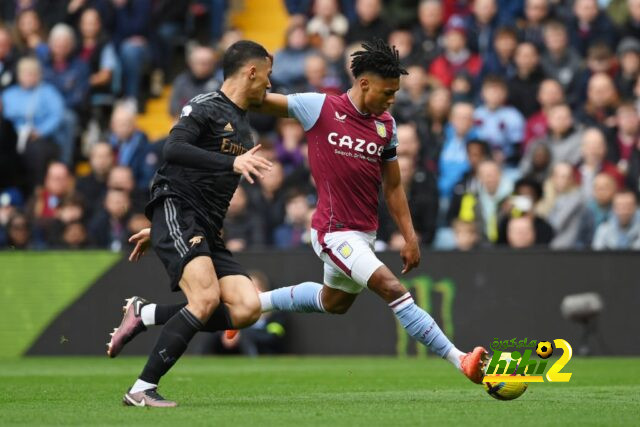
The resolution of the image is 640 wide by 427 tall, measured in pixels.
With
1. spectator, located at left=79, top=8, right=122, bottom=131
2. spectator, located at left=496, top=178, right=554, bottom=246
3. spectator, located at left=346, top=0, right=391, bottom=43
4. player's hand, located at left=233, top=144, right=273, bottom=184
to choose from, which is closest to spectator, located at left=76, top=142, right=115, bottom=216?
spectator, located at left=79, top=8, right=122, bottom=131

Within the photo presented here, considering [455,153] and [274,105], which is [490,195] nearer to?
[455,153]

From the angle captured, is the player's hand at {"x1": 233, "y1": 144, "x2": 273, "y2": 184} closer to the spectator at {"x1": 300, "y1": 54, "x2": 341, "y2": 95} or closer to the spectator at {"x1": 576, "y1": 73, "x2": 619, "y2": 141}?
the spectator at {"x1": 576, "y1": 73, "x2": 619, "y2": 141}

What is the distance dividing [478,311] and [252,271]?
2790mm

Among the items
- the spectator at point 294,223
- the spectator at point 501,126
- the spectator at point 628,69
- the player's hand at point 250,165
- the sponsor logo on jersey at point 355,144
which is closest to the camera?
the player's hand at point 250,165

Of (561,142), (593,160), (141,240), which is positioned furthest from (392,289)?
(561,142)

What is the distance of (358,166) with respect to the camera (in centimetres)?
1034

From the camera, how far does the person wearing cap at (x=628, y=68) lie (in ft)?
59.1

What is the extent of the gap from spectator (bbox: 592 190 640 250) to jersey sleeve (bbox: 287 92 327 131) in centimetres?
658

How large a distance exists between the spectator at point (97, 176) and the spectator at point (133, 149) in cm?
22

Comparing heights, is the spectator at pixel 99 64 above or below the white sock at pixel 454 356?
above

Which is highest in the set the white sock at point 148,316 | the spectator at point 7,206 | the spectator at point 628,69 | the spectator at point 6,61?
the spectator at point 6,61

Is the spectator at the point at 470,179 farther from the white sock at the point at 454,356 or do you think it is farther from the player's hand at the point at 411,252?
the white sock at the point at 454,356

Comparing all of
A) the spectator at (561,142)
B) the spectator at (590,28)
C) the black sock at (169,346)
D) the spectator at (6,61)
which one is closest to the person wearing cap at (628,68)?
the spectator at (590,28)

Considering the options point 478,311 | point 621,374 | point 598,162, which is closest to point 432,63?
point 598,162
